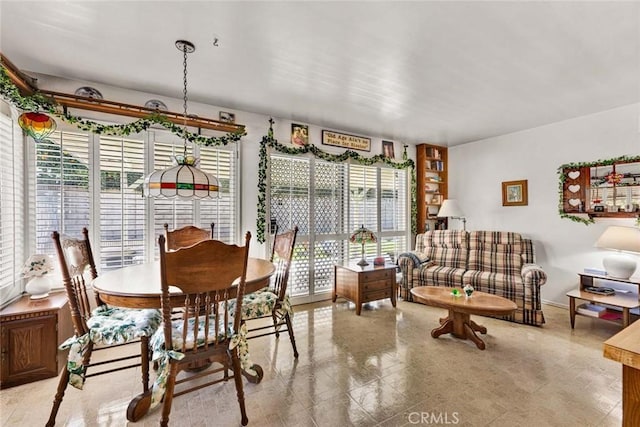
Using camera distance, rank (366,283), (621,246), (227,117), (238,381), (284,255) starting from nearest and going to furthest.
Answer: (238,381)
(284,255)
(621,246)
(227,117)
(366,283)

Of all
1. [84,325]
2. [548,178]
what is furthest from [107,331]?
[548,178]

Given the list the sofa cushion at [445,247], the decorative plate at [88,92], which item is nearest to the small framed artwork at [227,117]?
the decorative plate at [88,92]

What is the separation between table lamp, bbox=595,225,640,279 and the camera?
9.85 feet

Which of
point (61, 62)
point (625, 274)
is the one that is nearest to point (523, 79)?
point (625, 274)

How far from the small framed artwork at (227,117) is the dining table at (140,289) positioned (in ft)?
6.58

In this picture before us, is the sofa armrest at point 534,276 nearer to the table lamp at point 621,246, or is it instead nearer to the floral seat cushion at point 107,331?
the table lamp at point 621,246

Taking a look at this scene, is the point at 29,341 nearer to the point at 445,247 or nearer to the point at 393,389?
the point at 393,389

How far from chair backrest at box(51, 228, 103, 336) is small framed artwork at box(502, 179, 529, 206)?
5.31 meters

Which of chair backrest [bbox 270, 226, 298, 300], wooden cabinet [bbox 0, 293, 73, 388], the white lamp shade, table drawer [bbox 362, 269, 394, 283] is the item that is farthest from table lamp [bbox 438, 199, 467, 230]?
wooden cabinet [bbox 0, 293, 73, 388]

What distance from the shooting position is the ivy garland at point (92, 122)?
2.30m

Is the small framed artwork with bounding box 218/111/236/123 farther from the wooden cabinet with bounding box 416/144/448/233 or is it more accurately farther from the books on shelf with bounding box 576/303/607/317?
the books on shelf with bounding box 576/303/607/317

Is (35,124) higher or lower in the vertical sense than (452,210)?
higher

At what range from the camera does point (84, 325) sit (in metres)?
1.81

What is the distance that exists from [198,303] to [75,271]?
97 centimetres
